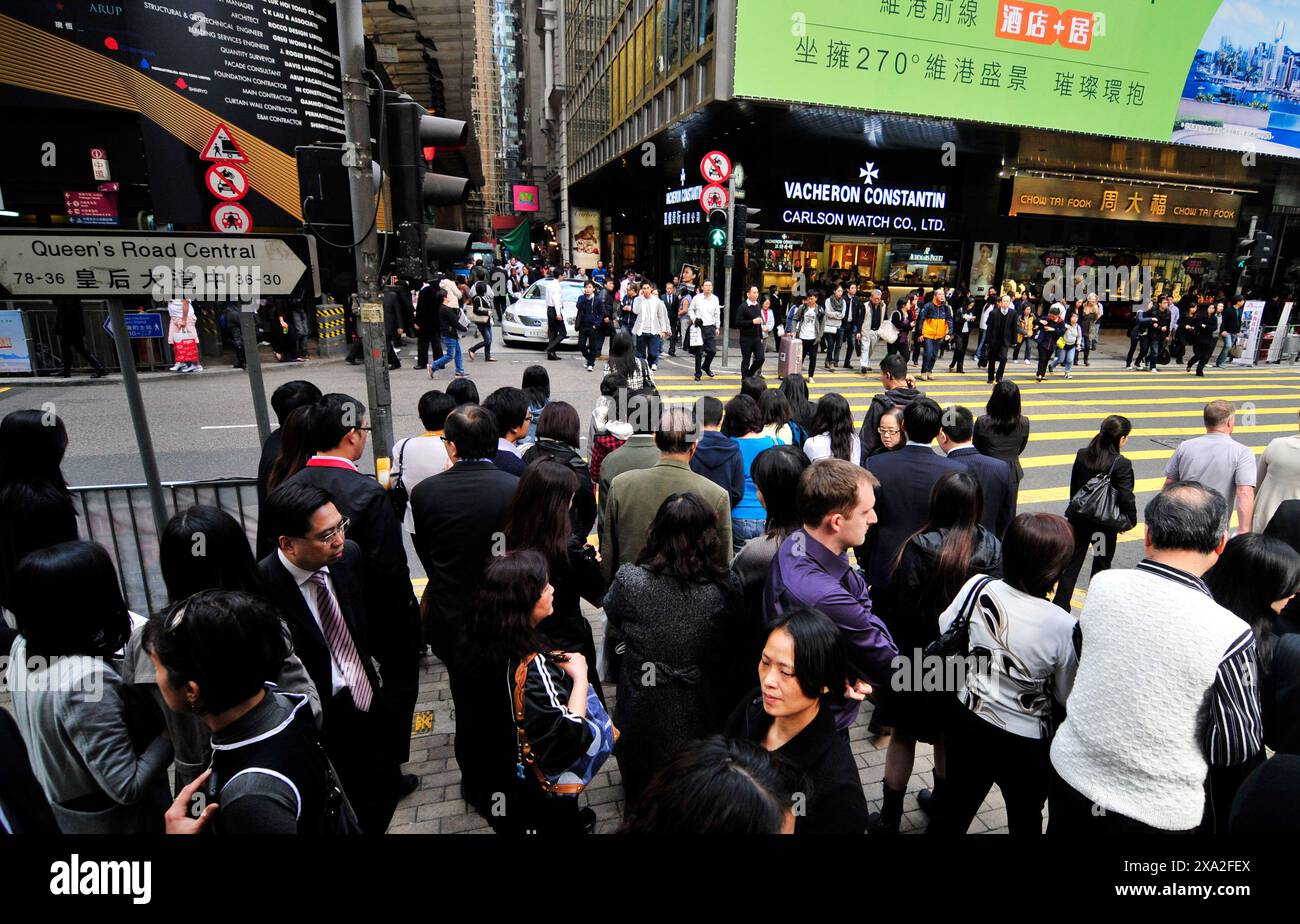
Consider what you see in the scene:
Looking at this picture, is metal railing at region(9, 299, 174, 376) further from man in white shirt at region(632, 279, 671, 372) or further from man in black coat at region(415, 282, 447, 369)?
man in white shirt at region(632, 279, 671, 372)

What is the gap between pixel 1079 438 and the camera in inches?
430

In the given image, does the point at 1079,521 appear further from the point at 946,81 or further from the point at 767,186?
the point at 767,186

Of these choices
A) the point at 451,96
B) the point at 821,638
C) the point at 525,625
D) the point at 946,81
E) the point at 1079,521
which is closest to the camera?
the point at 821,638

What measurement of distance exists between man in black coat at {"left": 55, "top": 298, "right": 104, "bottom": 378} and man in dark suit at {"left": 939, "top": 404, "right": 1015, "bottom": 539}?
15.1 metres

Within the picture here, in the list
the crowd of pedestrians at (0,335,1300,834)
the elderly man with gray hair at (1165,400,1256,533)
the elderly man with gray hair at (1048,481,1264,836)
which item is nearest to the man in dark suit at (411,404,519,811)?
the crowd of pedestrians at (0,335,1300,834)

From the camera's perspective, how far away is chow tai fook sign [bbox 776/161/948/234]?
70.2 feet

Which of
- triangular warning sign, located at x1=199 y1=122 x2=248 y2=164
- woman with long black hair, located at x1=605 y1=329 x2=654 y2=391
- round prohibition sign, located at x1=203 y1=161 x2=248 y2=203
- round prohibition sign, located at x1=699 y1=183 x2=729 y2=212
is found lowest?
woman with long black hair, located at x1=605 y1=329 x2=654 y2=391

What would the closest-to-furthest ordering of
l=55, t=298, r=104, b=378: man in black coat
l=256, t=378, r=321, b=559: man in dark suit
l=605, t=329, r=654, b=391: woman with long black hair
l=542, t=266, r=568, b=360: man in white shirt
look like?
l=256, t=378, r=321, b=559: man in dark suit
l=605, t=329, r=654, b=391: woman with long black hair
l=55, t=298, r=104, b=378: man in black coat
l=542, t=266, r=568, b=360: man in white shirt

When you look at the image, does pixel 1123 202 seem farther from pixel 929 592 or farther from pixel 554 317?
pixel 929 592

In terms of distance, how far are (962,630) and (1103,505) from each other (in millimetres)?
2760

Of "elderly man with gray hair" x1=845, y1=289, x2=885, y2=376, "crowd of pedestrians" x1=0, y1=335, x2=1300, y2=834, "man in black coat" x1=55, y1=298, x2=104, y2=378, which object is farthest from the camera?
"elderly man with gray hair" x1=845, y1=289, x2=885, y2=376

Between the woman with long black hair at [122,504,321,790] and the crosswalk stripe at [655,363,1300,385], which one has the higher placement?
the woman with long black hair at [122,504,321,790]

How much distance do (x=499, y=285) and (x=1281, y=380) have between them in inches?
966
